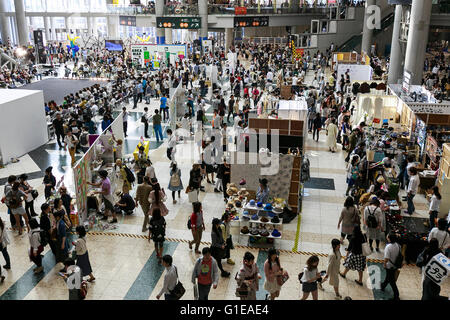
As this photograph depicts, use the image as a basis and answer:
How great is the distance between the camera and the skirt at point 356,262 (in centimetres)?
798

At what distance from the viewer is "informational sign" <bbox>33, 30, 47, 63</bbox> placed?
3575cm

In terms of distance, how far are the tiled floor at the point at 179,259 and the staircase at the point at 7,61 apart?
2556cm

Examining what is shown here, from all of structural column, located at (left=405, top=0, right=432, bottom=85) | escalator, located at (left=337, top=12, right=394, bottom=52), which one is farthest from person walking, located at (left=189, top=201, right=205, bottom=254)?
escalator, located at (left=337, top=12, right=394, bottom=52)

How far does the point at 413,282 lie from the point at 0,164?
41.8 feet

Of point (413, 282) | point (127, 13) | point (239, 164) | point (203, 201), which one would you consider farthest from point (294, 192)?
point (127, 13)

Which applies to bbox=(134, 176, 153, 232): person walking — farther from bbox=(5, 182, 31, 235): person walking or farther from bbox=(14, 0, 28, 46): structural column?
bbox=(14, 0, 28, 46): structural column

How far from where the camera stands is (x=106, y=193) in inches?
407

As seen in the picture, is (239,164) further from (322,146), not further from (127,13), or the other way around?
(127,13)

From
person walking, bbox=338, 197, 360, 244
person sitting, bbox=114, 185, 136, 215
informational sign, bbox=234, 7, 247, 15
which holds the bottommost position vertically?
person sitting, bbox=114, 185, 136, 215

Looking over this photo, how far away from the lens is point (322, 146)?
1683cm

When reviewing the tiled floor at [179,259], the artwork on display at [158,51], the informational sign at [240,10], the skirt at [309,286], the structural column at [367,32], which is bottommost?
the tiled floor at [179,259]

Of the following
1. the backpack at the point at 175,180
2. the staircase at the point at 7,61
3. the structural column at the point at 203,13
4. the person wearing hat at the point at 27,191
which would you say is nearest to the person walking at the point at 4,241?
the person wearing hat at the point at 27,191

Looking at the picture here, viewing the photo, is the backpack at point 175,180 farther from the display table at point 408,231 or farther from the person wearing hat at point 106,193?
the display table at point 408,231

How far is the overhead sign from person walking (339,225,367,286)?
105 feet
